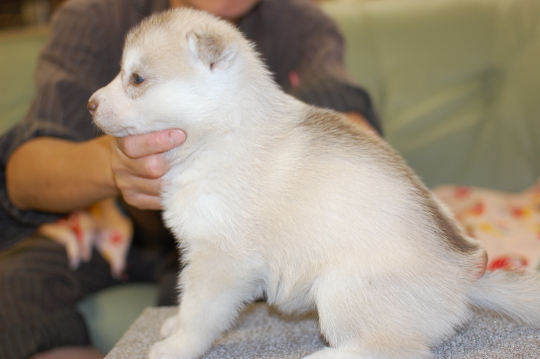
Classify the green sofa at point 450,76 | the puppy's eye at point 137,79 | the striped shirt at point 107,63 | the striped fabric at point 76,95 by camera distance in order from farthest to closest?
the green sofa at point 450,76
the striped shirt at point 107,63
the striped fabric at point 76,95
the puppy's eye at point 137,79

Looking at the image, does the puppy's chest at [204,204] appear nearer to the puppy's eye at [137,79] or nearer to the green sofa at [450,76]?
the puppy's eye at [137,79]

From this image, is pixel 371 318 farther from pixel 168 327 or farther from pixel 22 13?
pixel 22 13

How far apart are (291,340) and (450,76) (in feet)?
6.31

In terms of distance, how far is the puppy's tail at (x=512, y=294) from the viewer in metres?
1.02

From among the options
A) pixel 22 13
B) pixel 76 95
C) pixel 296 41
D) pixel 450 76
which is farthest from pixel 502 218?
pixel 22 13

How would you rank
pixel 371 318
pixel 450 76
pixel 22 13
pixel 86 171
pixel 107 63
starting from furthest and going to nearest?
pixel 22 13 < pixel 450 76 < pixel 107 63 < pixel 86 171 < pixel 371 318

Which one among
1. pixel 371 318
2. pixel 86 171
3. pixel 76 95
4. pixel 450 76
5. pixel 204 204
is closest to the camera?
pixel 371 318

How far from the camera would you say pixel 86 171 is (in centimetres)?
149

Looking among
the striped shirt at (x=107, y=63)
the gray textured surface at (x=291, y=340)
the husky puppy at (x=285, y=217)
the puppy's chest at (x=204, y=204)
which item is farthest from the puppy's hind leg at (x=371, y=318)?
the striped shirt at (x=107, y=63)

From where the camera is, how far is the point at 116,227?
2088 millimetres

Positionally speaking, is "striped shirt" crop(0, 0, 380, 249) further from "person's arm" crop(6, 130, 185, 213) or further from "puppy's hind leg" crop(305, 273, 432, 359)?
"puppy's hind leg" crop(305, 273, 432, 359)

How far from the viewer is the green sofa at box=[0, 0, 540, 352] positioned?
8.03 feet

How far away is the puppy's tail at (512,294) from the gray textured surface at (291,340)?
0.19 ft

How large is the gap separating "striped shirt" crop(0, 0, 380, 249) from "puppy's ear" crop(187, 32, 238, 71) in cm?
56
